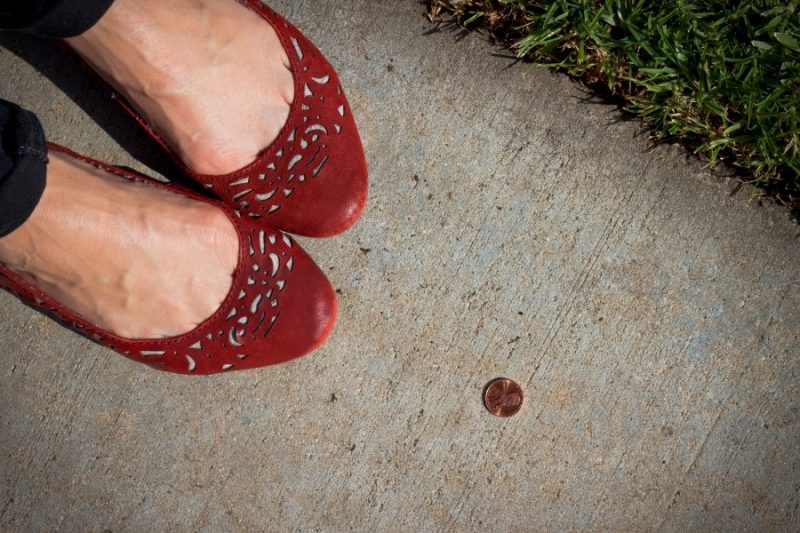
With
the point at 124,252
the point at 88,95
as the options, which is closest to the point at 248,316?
the point at 124,252

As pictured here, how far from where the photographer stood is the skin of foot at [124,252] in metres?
1.67

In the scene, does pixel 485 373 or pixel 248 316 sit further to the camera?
pixel 485 373

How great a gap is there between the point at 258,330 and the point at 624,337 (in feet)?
3.62

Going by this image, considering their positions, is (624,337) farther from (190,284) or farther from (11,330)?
(11,330)

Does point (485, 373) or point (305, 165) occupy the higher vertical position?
point (305, 165)

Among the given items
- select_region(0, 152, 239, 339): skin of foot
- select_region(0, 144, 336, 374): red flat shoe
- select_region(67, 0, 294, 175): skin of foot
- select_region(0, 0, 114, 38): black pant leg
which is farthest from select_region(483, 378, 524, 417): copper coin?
select_region(0, 0, 114, 38): black pant leg

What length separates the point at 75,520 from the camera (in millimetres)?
1984

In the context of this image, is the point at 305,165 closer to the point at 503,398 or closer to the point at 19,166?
the point at 19,166

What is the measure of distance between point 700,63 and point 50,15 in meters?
1.74

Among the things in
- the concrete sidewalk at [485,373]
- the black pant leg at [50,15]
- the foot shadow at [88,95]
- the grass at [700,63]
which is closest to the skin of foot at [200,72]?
the black pant leg at [50,15]

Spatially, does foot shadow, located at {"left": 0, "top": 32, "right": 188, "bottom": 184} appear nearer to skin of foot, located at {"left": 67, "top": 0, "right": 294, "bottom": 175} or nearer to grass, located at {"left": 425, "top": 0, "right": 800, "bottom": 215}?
skin of foot, located at {"left": 67, "top": 0, "right": 294, "bottom": 175}

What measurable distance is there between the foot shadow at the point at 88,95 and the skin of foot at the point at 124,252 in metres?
0.25

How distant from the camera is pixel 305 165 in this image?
183cm

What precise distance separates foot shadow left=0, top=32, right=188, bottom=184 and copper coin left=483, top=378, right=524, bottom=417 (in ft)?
3.86
